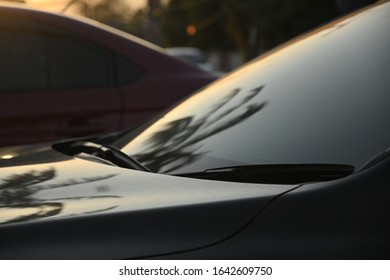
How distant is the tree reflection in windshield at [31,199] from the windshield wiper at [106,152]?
257mm

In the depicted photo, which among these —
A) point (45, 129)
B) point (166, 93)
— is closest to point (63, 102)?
point (45, 129)

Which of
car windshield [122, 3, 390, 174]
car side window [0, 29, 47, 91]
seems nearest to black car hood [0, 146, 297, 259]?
car windshield [122, 3, 390, 174]

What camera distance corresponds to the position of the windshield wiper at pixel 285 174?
1865 mm

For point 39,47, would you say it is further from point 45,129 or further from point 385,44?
point 385,44

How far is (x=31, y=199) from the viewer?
1.74 metres

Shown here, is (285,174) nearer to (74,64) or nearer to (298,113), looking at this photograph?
(298,113)

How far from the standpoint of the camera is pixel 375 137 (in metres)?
1.88

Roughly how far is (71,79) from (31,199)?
252 cm

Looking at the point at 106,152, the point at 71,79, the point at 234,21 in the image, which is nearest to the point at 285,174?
the point at 106,152

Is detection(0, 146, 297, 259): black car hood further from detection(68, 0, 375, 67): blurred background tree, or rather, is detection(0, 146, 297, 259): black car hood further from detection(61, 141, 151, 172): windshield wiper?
detection(68, 0, 375, 67): blurred background tree

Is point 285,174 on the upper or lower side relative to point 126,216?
upper

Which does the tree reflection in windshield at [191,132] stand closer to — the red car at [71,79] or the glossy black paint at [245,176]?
the glossy black paint at [245,176]

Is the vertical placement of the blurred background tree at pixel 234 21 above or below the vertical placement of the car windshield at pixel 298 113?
above

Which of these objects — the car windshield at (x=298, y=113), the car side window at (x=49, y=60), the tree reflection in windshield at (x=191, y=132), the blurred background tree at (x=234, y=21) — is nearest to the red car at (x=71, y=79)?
the car side window at (x=49, y=60)
